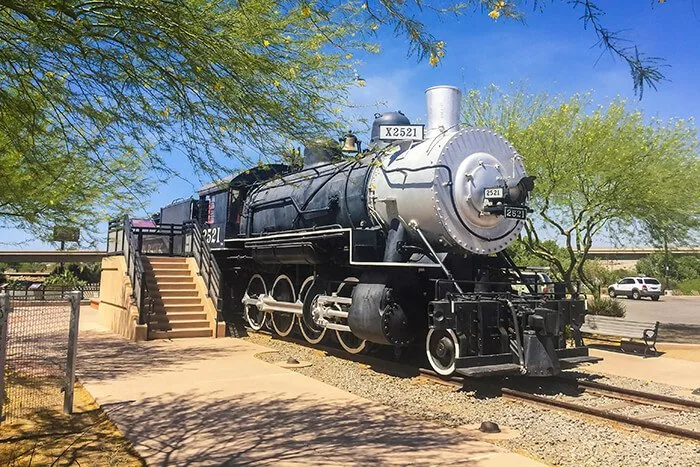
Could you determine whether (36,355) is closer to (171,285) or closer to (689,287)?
(171,285)

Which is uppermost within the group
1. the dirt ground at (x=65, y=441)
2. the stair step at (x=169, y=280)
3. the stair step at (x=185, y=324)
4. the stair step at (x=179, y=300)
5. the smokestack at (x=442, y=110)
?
the smokestack at (x=442, y=110)

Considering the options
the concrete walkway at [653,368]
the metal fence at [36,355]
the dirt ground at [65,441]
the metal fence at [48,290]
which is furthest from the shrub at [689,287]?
the dirt ground at [65,441]

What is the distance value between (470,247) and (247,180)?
23.4 ft

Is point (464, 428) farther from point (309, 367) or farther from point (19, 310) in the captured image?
point (19, 310)

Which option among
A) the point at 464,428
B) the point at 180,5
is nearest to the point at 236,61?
the point at 180,5

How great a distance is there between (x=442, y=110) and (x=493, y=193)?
5.78 ft

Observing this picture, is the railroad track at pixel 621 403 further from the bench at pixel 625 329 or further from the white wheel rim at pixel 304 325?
the bench at pixel 625 329

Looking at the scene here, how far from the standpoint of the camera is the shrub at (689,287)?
163 ft

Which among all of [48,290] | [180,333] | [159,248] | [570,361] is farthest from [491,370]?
[48,290]

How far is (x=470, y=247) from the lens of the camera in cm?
853

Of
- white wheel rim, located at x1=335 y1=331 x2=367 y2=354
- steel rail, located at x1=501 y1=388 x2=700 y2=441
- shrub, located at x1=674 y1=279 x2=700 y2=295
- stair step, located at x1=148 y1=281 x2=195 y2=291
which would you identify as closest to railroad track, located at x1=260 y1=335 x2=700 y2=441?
steel rail, located at x1=501 y1=388 x2=700 y2=441

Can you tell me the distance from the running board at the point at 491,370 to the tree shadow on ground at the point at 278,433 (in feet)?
3.91

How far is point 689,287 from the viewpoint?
50.2 m

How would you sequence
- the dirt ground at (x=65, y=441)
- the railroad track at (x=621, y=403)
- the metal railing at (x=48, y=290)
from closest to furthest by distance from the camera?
the dirt ground at (x=65, y=441)
the railroad track at (x=621, y=403)
the metal railing at (x=48, y=290)
